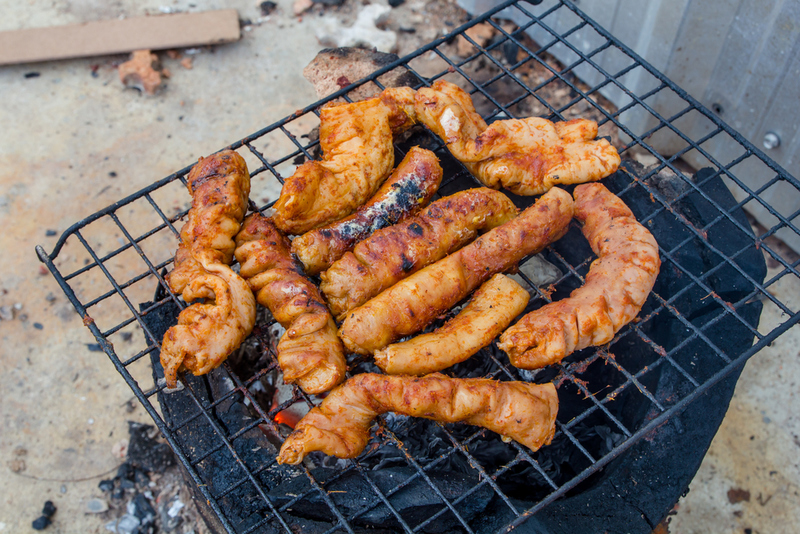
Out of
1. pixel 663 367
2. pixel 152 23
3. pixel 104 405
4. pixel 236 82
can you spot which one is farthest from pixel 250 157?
pixel 663 367

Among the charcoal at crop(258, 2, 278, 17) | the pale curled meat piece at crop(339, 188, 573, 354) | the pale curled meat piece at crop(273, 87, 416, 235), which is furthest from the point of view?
the charcoal at crop(258, 2, 278, 17)

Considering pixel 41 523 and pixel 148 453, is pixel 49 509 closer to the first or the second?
pixel 41 523

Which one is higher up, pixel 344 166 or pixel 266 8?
pixel 344 166

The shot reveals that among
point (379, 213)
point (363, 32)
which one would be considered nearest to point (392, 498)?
point (379, 213)

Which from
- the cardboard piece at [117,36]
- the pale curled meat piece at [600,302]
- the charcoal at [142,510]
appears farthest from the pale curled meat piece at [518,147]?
the cardboard piece at [117,36]

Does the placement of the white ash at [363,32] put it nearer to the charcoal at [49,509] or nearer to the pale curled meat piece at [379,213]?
the pale curled meat piece at [379,213]

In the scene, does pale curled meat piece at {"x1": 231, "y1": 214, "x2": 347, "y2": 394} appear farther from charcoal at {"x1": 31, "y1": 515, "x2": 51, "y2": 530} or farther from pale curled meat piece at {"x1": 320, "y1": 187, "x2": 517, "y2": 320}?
charcoal at {"x1": 31, "y1": 515, "x2": 51, "y2": 530}

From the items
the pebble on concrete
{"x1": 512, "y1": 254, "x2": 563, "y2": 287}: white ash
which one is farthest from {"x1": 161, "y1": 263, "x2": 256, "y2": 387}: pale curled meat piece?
the pebble on concrete
